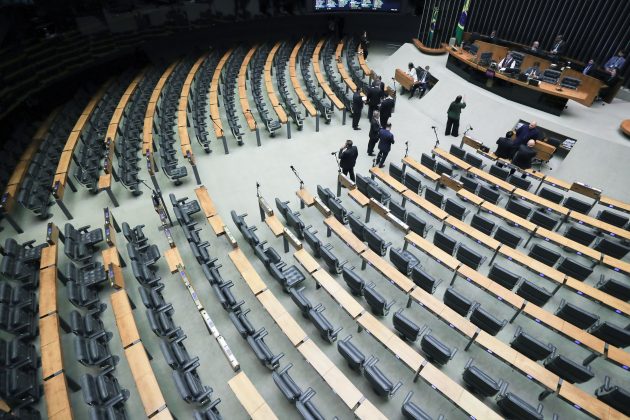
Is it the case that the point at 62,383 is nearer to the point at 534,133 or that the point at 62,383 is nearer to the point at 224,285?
the point at 224,285

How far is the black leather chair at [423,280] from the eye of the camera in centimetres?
579

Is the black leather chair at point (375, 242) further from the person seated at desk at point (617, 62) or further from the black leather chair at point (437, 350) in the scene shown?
the person seated at desk at point (617, 62)

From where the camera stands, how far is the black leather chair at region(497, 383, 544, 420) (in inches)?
164

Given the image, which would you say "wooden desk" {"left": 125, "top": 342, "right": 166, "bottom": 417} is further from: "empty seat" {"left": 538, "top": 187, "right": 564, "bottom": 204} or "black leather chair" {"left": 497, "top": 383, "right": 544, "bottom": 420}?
"empty seat" {"left": 538, "top": 187, "right": 564, "bottom": 204}

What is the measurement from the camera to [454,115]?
10.3 metres

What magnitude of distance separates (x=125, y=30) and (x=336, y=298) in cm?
1365

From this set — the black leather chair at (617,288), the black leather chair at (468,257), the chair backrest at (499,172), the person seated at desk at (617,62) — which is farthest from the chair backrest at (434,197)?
the person seated at desk at (617,62)

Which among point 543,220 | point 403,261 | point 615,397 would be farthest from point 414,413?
point 543,220

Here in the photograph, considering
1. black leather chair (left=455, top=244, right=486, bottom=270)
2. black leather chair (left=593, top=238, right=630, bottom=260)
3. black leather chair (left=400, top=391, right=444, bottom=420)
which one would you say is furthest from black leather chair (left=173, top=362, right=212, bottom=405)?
black leather chair (left=593, top=238, right=630, bottom=260)

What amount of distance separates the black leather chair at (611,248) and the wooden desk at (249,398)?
6838 millimetres

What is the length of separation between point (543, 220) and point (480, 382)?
14.1 ft

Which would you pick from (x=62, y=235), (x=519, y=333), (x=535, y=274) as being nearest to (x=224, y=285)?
(x=62, y=235)

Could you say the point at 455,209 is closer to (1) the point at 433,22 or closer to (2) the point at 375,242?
(2) the point at 375,242

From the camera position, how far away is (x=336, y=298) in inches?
226
